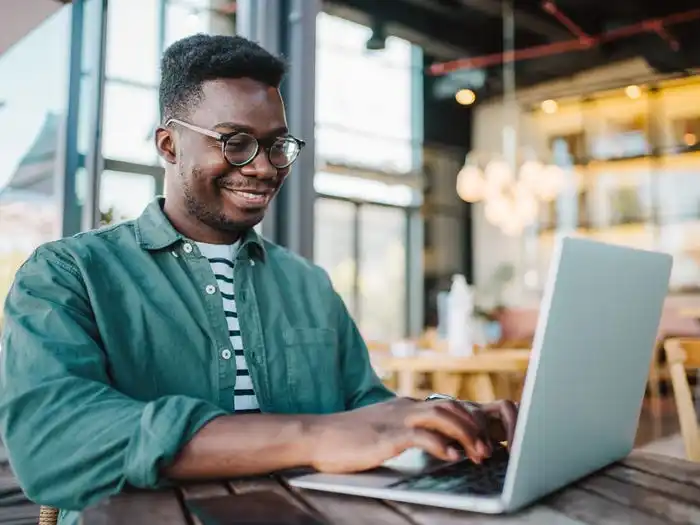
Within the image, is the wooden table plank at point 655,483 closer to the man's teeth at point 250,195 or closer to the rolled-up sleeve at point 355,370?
the rolled-up sleeve at point 355,370

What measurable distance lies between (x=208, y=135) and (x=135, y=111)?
3.32 metres

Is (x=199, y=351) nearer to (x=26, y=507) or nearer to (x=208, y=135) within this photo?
(x=208, y=135)

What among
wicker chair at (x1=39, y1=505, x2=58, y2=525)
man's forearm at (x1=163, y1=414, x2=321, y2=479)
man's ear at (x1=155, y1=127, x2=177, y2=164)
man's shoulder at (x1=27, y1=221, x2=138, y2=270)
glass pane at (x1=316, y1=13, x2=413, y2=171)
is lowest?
wicker chair at (x1=39, y1=505, x2=58, y2=525)

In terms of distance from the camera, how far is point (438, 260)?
37.8 ft

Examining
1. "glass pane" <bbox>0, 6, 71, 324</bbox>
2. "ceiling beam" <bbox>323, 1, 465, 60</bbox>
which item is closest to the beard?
"glass pane" <bbox>0, 6, 71, 324</bbox>

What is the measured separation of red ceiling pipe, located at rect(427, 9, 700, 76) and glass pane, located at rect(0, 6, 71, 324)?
7538 millimetres

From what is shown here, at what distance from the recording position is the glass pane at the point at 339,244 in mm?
9742

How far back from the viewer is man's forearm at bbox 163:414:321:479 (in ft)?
2.92

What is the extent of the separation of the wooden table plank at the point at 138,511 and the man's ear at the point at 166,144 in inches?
28.6

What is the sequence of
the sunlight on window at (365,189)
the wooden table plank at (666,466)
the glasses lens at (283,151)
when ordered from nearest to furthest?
the wooden table plank at (666,466) < the glasses lens at (283,151) < the sunlight on window at (365,189)

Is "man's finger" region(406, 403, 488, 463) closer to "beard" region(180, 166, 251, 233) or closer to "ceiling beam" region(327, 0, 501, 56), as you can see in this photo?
"beard" region(180, 166, 251, 233)

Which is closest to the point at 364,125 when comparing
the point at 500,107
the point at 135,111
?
the point at 500,107

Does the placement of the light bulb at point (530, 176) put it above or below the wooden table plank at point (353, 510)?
above

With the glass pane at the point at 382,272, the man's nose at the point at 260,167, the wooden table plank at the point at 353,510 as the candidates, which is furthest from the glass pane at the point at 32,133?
the glass pane at the point at 382,272
